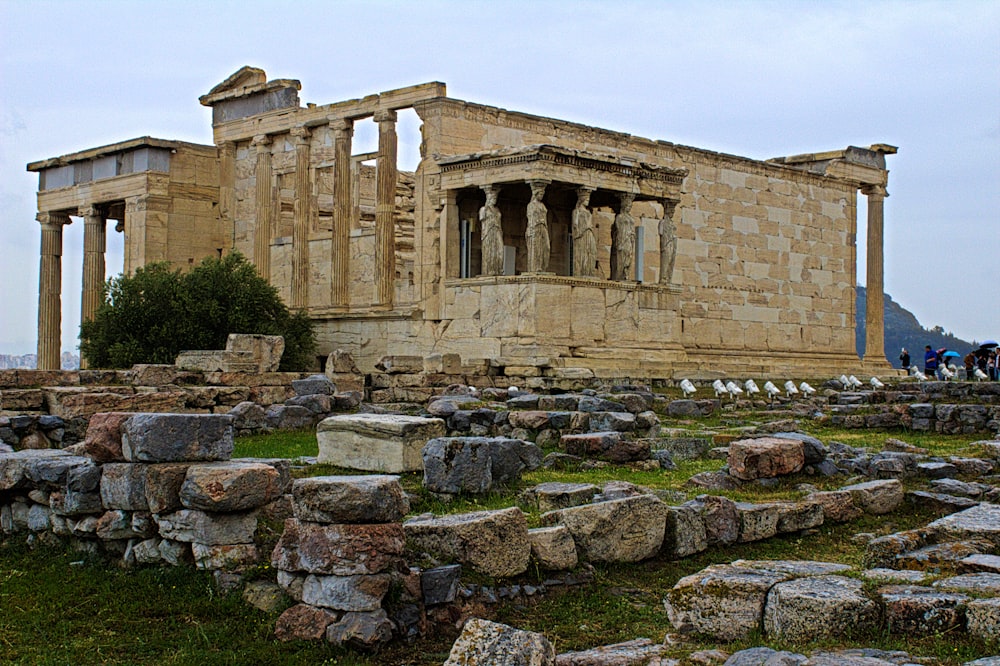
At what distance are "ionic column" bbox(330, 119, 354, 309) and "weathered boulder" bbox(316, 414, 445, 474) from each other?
645 inches

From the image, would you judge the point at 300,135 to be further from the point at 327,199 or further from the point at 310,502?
the point at 310,502

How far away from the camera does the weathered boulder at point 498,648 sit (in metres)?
5.18

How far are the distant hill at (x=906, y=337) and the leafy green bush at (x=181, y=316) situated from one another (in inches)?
3051

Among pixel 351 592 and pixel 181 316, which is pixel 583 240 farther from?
pixel 351 592

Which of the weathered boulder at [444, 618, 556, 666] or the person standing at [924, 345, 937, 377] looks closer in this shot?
the weathered boulder at [444, 618, 556, 666]

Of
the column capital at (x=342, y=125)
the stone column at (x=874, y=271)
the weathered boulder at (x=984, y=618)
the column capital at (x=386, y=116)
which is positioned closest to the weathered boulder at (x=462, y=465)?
the weathered boulder at (x=984, y=618)

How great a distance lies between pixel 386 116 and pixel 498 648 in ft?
71.8

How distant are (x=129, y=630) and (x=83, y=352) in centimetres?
2046

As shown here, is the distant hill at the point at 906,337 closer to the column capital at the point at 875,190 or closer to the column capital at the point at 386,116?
the column capital at the point at 875,190

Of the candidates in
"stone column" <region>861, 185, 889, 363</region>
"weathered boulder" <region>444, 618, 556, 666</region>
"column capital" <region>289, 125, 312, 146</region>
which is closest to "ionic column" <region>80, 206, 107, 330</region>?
"column capital" <region>289, 125, 312, 146</region>

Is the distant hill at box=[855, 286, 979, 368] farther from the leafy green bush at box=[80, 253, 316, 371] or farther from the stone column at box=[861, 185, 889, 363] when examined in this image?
the leafy green bush at box=[80, 253, 316, 371]

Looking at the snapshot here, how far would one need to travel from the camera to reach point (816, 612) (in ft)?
18.8

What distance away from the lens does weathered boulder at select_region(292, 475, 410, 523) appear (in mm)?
6598

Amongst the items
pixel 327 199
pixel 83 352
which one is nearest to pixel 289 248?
pixel 327 199
